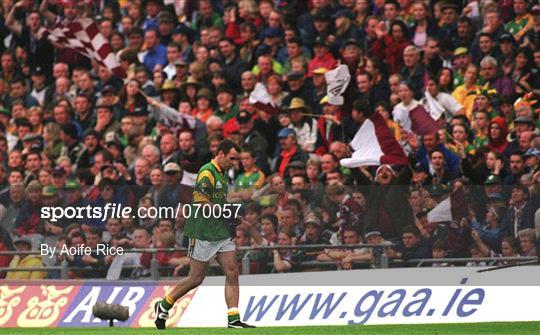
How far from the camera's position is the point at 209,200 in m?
19.0

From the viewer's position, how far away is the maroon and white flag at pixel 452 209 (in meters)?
20.0

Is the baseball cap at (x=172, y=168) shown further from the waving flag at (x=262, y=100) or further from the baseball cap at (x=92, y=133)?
the baseball cap at (x=92, y=133)

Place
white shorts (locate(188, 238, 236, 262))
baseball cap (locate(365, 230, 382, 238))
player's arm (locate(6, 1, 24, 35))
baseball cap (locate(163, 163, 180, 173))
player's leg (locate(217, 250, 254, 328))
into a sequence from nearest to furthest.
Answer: player's leg (locate(217, 250, 254, 328))
white shorts (locate(188, 238, 236, 262))
baseball cap (locate(365, 230, 382, 238))
baseball cap (locate(163, 163, 180, 173))
player's arm (locate(6, 1, 24, 35))

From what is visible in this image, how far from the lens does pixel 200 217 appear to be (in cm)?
1925

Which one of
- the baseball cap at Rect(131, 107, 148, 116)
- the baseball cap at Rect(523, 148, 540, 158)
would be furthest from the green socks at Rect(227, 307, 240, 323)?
the baseball cap at Rect(131, 107, 148, 116)

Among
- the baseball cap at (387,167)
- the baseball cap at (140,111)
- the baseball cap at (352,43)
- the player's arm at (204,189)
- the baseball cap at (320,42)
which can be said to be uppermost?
the player's arm at (204,189)

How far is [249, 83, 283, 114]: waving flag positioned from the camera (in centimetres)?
2364

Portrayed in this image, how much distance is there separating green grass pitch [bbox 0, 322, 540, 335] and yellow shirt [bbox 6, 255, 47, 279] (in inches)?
60.4

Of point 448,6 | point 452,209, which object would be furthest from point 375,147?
point 448,6

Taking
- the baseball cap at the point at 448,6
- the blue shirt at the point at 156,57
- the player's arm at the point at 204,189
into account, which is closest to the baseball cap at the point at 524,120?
the baseball cap at the point at 448,6

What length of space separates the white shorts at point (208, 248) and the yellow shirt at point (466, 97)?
5061 millimetres

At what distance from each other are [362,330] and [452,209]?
2.46 m

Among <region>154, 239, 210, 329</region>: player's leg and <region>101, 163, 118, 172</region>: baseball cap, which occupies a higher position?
<region>154, 239, 210, 329</region>: player's leg

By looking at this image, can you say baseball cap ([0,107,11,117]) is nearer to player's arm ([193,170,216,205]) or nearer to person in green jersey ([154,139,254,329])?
person in green jersey ([154,139,254,329])
